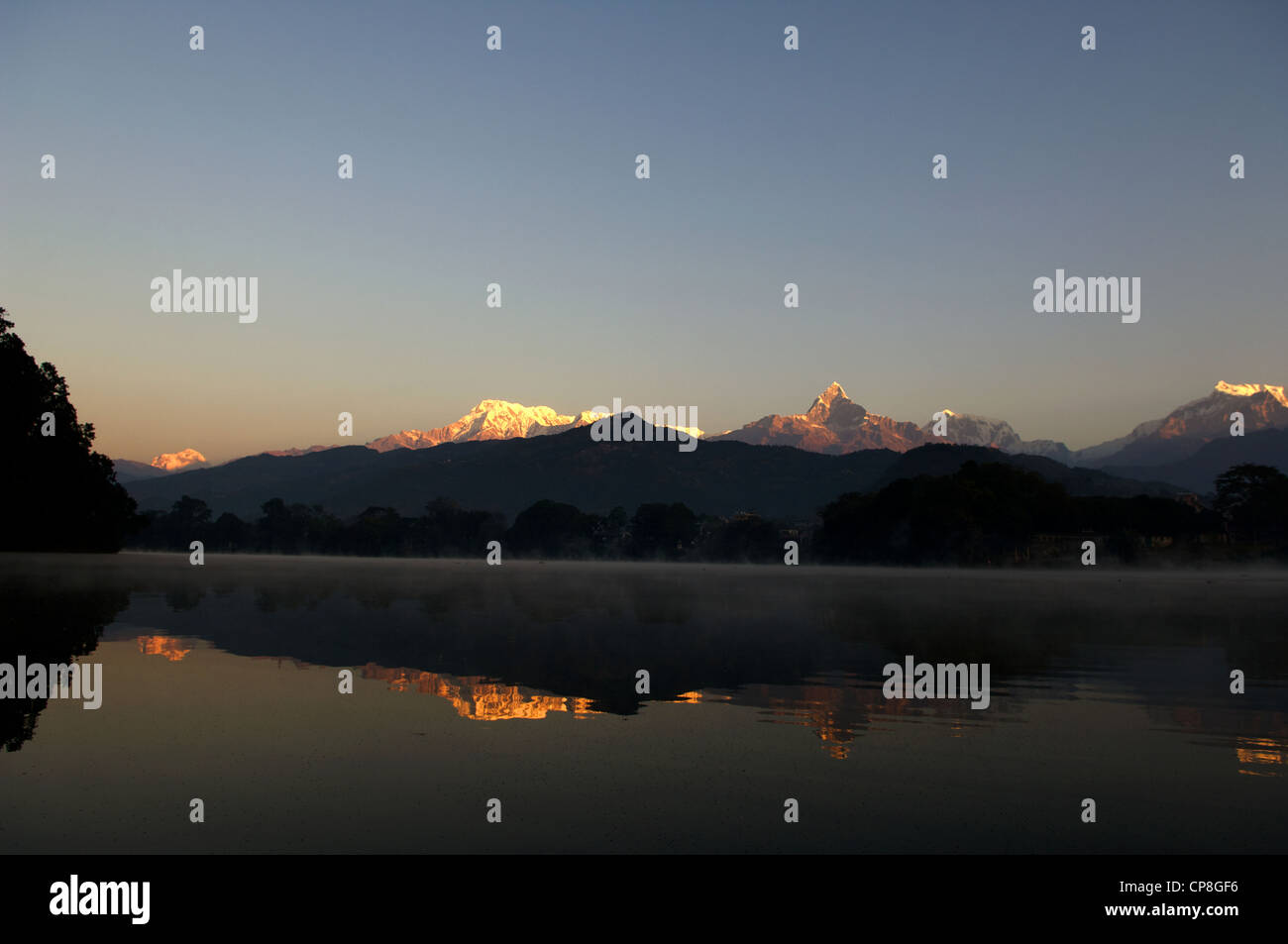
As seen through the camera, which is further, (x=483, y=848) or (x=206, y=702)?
(x=206, y=702)

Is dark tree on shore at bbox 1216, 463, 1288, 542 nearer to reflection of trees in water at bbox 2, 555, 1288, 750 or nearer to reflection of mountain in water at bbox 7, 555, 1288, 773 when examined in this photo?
reflection of trees in water at bbox 2, 555, 1288, 750

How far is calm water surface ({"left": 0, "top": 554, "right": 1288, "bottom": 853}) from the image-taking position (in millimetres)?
12133

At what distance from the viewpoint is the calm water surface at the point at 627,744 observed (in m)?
12.1

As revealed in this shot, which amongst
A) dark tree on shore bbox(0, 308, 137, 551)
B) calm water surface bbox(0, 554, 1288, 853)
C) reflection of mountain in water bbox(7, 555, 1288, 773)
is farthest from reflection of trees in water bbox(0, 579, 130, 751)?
dark tree on shore bbox(0, 308, 137, 551)

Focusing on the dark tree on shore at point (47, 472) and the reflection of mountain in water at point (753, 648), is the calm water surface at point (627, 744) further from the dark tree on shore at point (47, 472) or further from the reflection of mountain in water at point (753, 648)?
the dark tree on shore at point (47, 472)

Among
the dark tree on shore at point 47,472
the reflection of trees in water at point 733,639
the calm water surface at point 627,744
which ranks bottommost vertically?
the reflection of trees in water at point 733,639

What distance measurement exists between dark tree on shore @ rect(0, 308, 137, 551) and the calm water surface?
7443 cm

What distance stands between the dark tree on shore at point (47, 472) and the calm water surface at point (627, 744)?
7443 cm

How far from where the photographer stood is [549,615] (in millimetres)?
45656

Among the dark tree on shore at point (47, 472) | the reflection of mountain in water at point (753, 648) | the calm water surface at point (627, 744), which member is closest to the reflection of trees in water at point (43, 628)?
the calm water surface at point (627, 744)
